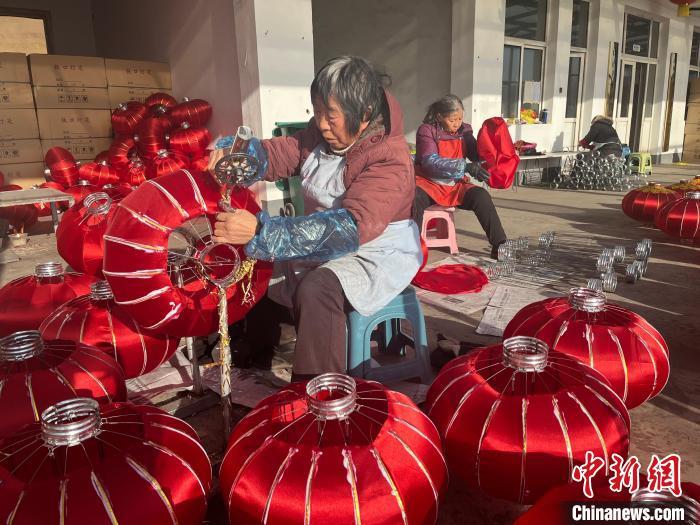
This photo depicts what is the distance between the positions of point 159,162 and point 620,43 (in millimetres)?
10223

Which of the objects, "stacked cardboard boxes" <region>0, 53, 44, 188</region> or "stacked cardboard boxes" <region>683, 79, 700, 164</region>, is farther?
"stacked cardboard boxes" <region>683, 79, 700, 164</region>

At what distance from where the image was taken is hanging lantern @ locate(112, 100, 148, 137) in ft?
22.9

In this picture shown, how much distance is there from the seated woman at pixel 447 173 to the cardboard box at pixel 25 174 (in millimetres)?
5118

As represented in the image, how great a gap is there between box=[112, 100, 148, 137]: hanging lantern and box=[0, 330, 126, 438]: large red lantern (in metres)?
5.97

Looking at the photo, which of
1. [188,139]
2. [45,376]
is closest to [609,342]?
[45,376]

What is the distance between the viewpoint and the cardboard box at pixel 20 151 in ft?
21.8

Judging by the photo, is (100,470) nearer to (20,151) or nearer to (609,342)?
(609,342)

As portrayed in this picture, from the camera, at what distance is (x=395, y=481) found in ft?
3.87

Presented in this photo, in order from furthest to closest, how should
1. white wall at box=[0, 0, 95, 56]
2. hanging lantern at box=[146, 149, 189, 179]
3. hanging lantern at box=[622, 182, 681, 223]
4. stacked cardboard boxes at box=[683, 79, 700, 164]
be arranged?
stacked cardboard boxes at box=[683, 79, 700, 164]
white wall at box=[0, 0, 95, 56]
hanging lantern at box=[146, 149, 189, 179]
hanging lantern at box=[622, 182, 681, 223]

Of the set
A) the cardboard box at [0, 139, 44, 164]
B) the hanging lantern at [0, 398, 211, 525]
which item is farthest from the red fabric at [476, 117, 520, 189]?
the cardboard box at [0, 139, 44, 164]

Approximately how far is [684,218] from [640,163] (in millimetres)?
7167

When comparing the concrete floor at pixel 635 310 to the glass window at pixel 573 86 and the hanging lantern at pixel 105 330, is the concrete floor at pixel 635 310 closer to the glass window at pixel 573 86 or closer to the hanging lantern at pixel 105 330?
the hanging lantern at pixel 105 330

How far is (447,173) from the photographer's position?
4.49 meters

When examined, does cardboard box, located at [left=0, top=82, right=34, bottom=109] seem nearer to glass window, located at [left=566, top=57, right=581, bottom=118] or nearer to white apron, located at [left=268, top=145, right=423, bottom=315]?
white apron, located at [left=268, top=145, right=423, bottom=315]
